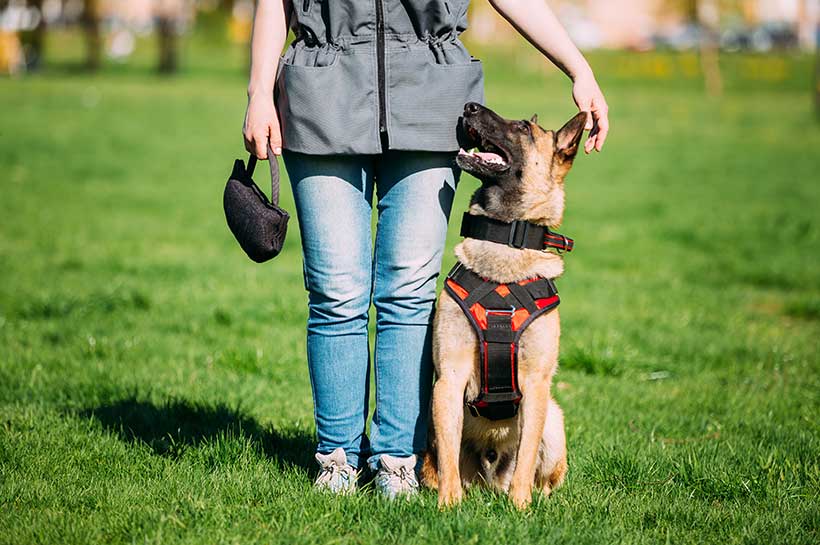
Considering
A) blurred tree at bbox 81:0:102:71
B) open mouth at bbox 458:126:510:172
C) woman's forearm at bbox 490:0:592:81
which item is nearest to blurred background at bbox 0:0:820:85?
blurred tree at bbox 81:0:102:71

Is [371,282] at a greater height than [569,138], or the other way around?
[569,138]

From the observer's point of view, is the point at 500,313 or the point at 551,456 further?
the point at 551,456

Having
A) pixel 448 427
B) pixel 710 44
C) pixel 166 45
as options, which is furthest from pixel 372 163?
pixel 710 44

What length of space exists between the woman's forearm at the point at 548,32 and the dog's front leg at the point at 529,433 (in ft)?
4.16

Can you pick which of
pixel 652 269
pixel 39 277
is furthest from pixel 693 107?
pixel 39 277

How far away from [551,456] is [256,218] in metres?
1.59

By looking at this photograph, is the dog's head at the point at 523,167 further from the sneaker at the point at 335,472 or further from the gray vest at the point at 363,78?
the sneaker at the point at 335,472

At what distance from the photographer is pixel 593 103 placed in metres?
3.96

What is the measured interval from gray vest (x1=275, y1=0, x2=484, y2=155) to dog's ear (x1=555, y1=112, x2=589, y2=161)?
24.7 inches

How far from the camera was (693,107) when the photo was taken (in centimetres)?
2986

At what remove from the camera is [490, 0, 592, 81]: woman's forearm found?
3.96 meters

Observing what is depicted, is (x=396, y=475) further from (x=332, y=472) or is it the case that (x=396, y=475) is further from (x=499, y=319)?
(x=499, y=319)

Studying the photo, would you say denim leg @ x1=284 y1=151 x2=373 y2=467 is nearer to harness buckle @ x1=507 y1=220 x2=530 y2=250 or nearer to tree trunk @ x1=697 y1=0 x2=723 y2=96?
harness buckle @ x1=507 y1=220 x2=530 y2=250

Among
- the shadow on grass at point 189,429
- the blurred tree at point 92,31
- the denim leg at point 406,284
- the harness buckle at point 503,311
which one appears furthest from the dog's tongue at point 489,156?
the blurred tree at point 92,31
